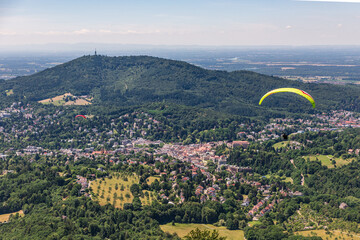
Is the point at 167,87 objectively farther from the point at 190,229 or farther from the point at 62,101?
the point at 190,229

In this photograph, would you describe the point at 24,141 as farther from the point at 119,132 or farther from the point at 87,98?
the point at 87,98

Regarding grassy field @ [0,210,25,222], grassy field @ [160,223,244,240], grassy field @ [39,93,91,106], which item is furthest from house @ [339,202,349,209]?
grassy field @ [39,93,91,106]

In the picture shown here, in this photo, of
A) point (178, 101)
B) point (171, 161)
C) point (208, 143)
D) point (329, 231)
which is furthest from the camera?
point (178, 101)

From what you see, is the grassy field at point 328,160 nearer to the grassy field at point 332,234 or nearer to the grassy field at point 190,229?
the grassy field at point 332,234

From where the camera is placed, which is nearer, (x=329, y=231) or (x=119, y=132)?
(x=329, y=231)

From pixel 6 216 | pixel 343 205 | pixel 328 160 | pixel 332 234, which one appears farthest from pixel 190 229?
pixel 328 160

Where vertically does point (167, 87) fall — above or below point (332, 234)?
above

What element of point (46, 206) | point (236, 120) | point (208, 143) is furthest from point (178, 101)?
point (46, 206)
